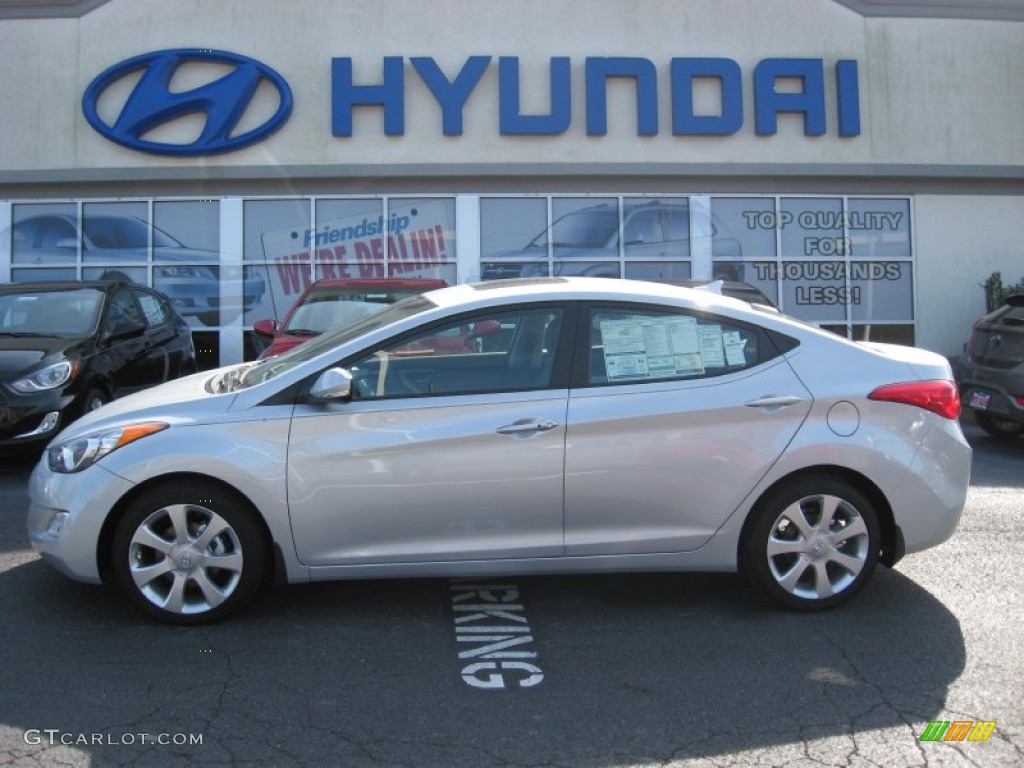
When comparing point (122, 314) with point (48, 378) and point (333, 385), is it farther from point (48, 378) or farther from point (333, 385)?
point (333, 385)

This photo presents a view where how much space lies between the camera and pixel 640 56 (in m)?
15.3

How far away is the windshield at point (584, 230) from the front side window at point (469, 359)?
427 inches

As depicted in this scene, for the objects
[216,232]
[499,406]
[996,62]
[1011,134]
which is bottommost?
[499,406]

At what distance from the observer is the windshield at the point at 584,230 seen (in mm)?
15344

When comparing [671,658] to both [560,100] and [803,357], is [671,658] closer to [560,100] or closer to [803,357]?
[803,357]

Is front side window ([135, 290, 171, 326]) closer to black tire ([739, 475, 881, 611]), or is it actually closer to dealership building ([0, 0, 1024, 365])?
dealership building ([0, 0, 1024, 365])

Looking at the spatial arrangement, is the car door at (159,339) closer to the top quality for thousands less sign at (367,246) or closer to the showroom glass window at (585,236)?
the top quality for thousands less sign at (367,246)

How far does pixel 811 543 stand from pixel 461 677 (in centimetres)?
174

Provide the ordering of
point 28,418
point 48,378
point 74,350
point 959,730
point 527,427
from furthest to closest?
point 74,350 → point 48,378 → point 28,418 → point 527,427 → point 959,730

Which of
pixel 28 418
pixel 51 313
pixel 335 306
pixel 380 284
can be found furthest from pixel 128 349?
pixel 380 284

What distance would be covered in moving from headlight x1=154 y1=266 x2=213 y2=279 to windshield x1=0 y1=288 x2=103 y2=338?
5.86m

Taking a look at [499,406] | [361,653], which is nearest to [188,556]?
[361,653]

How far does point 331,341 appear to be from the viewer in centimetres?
495

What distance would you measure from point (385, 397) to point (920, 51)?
14.2 m
